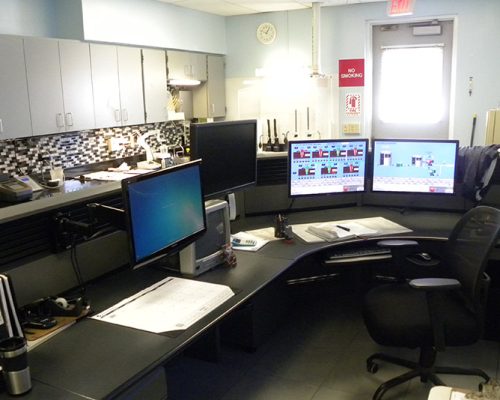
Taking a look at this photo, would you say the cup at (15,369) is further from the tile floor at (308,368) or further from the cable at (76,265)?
the tile floor at (308,368)

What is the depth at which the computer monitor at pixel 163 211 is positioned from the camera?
6.30ft

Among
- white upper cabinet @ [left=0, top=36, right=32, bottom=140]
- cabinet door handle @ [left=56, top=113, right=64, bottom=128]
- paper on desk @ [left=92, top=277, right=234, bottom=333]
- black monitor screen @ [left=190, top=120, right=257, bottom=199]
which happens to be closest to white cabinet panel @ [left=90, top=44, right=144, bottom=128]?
cabinet door handle @ [left=56, top=113, right=64, bottom=128]

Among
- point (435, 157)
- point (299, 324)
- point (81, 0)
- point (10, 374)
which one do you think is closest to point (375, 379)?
point (299, 324)

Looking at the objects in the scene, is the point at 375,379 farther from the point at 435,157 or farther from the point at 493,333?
the point at 435,157

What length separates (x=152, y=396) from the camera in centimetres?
163

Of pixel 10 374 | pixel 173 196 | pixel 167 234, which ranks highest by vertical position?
pixel 173 196

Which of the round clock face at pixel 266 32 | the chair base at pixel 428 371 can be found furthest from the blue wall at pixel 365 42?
the chair base at pixel 428 371

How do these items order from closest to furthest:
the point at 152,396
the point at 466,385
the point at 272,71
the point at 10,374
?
the point at 10,374 → the point at 152,396 → the point at 466,385 → the point at 272,71

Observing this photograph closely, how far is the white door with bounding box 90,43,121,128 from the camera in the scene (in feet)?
16.0

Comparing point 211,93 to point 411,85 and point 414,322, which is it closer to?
point 411,85

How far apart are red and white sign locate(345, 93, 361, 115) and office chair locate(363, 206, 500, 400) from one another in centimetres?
349

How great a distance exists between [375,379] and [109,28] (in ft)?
13.2

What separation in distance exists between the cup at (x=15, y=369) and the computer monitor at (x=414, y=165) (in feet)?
8.38

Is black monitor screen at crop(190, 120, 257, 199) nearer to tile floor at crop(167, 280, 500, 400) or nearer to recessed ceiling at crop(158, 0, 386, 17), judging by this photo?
tile floor at crop(167, 280, 500, 400)
